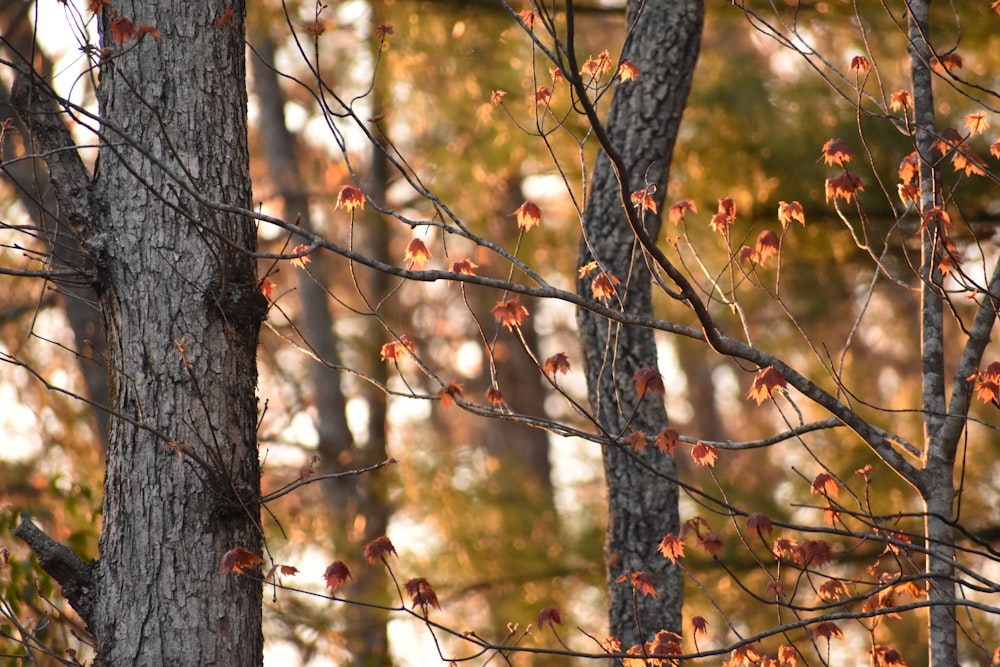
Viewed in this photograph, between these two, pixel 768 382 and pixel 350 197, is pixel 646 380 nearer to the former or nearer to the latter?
pixel 768 382

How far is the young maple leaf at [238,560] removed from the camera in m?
2.79

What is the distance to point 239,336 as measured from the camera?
312cm

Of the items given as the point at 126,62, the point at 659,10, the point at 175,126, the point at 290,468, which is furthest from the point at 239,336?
the point at 290,468

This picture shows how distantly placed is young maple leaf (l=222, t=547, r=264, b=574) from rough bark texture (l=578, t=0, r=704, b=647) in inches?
69.1

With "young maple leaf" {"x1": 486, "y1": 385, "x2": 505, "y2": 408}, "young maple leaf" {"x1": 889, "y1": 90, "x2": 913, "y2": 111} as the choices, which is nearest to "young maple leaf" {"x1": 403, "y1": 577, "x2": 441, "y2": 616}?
"young maple leaf" {"x1": 486, "y1": 385, "x2": 505, "y2": 408}

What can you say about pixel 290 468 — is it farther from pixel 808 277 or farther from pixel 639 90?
pixel 639 90

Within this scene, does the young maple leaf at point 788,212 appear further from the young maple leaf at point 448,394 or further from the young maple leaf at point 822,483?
the young maple leaf at point 448,394

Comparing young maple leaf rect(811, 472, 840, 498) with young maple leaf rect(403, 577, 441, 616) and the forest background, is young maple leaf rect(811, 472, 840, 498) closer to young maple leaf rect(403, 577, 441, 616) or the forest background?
young maple leaf rect(403, 577, 441, 616)

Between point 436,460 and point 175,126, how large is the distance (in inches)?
217

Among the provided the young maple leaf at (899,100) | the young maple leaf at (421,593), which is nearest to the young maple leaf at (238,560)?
the young maple leaf at (421,593)

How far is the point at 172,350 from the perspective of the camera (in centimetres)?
297

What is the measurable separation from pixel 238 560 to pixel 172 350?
2.12 feet

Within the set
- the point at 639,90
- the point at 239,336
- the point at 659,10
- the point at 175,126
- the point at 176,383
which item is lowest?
the point at 176,383

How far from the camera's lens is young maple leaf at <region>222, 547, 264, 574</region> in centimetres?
279
